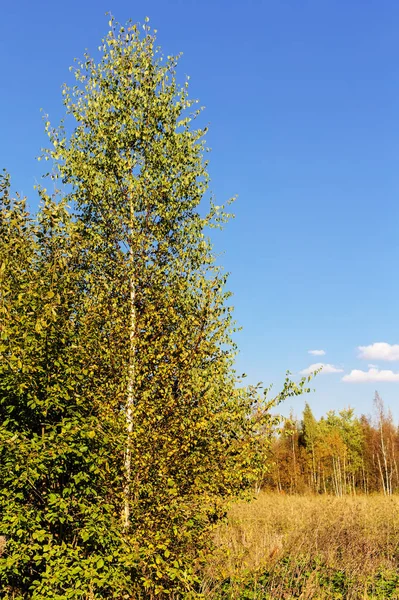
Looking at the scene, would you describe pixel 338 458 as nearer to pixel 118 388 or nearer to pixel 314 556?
pixel 314 556

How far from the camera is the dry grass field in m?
9.58

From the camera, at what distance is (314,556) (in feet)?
43.7

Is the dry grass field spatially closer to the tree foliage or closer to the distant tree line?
the tree foliage

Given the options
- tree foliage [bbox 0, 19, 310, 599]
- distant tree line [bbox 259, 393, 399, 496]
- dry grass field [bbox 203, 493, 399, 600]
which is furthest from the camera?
distant tree line [bbox 259, 393, 399, 496]

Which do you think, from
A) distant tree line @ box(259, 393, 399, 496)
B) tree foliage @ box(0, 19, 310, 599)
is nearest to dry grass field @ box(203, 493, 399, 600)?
tree foliage @ box(0, 19, 310, 599)

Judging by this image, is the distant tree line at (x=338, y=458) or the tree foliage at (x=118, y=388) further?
the distant tree line at (x=338, y=458)

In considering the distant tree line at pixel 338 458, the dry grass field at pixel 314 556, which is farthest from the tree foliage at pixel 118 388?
the distant tree line at pixel 338 458

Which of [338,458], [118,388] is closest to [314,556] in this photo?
[118,388]

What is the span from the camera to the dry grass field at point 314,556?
31.4ft

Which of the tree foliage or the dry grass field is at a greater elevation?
the tree foliage

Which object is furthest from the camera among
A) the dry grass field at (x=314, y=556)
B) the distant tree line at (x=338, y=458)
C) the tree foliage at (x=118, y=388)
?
the distant tree line at (x=338, y=458)

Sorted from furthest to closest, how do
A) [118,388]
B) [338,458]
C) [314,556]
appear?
[338,458] → [314,556] → [118,388]

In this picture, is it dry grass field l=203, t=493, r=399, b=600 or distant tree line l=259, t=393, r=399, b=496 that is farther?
distant tree line l=259, t=393, r=399, b=496

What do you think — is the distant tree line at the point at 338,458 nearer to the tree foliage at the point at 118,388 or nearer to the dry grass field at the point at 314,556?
the dry grass field at the point at 314,556
